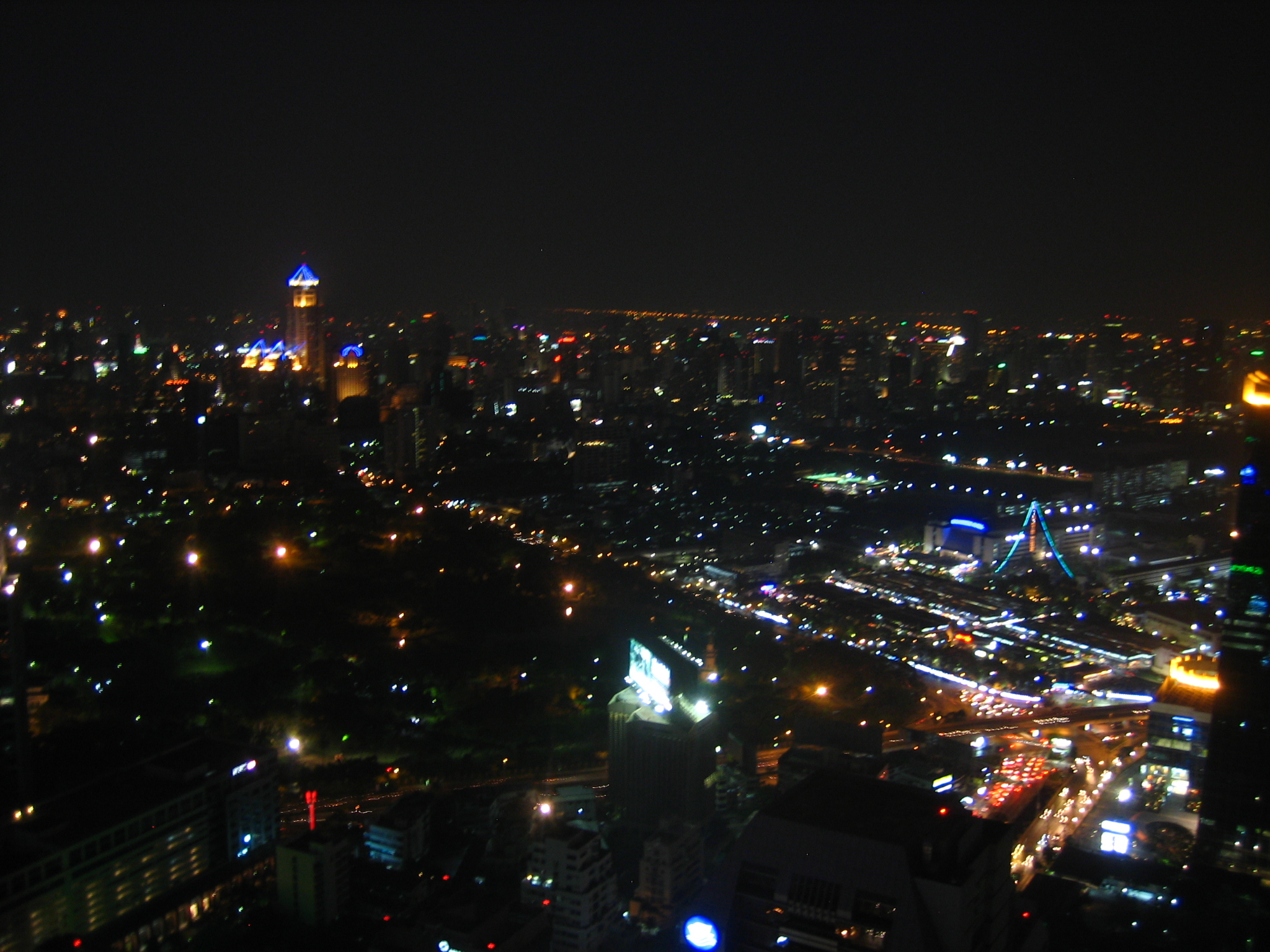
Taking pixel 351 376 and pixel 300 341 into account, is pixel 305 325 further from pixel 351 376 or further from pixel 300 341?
pixel 351 376

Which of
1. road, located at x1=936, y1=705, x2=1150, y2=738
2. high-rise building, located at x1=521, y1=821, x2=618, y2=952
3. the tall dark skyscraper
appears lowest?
road, located at x1=936, y1=705, x2=1150, y2=738

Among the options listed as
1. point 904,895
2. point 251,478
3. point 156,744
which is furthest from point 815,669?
point 251,478

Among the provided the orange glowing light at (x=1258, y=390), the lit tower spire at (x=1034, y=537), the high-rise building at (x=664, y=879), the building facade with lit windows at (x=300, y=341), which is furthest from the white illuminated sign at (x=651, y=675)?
the building facade with lit windows at (x=300, y=341)

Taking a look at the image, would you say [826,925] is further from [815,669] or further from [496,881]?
[815,669]

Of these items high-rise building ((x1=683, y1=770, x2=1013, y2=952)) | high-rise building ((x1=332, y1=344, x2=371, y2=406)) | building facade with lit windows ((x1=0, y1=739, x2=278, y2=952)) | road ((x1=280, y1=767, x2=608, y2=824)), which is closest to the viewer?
high-rise building ((x1=683, y1=770, x2=1013, y2=952))

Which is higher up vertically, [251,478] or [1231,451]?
[1231,451]

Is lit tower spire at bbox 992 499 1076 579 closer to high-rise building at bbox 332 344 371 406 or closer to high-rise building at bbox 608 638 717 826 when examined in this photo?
high-rise building at bbox 608 638 717 826

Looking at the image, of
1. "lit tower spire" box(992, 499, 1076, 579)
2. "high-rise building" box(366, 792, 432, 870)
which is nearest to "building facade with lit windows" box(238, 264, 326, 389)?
"lit tower spire" box(992, 499, 1076, 579)
